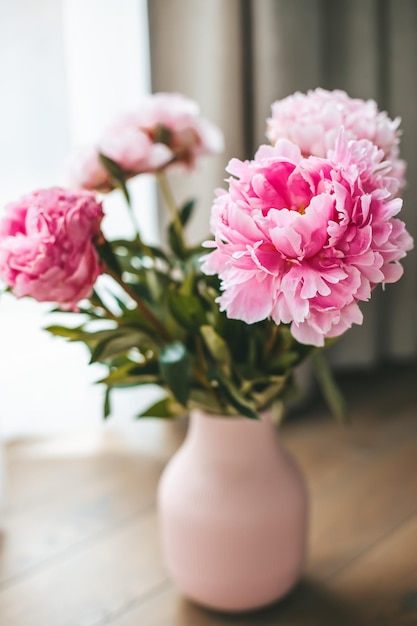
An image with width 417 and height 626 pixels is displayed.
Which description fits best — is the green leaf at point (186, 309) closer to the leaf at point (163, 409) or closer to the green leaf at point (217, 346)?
→ the green leaf at point (217, 346)

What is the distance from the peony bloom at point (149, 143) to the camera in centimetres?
86

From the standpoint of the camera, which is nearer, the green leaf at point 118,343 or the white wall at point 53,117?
the green leaf at point 118,343

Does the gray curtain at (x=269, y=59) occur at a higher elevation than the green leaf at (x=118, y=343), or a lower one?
higher

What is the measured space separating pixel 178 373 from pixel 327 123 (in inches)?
11.3

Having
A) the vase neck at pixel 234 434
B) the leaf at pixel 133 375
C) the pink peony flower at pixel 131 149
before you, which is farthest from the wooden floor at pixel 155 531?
the pink peony flower at pixel 131 149

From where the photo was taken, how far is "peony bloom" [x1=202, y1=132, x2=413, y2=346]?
1.90 ft

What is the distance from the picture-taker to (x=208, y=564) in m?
0.95

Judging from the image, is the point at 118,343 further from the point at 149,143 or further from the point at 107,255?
the point at 149,143

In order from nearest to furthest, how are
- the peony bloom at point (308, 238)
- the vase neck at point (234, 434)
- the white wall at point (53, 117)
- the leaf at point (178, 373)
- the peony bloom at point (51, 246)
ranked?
the peony bloom at point (308, 238)
the peony bloom at point (51, 246)
the leaf at point (178, 373)
the vase neck at point (234, 434)
the white wall at point (53, 117)

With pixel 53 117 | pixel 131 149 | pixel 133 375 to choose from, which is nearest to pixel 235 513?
pixel 133 375

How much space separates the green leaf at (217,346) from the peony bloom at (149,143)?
0.20m

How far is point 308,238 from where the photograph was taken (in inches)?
22.9

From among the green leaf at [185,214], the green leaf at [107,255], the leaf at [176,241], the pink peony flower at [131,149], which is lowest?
the leaf at [176,241]

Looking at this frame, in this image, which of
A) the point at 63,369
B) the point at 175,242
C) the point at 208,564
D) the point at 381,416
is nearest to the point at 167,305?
the point at 175,242
